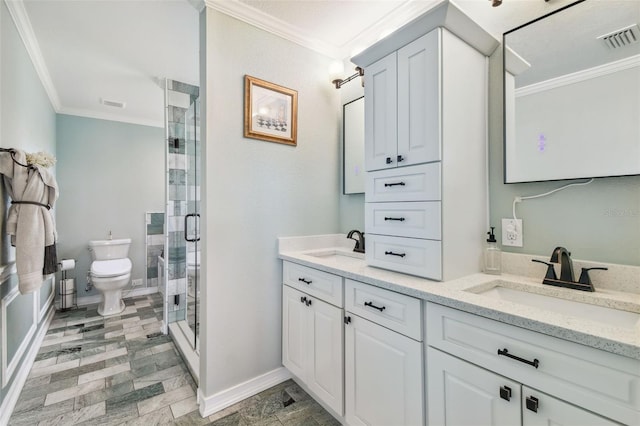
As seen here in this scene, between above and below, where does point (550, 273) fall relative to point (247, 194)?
below

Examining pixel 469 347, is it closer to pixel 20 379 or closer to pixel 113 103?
pixel 20 379

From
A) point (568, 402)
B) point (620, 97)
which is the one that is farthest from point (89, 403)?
point (620, 97)

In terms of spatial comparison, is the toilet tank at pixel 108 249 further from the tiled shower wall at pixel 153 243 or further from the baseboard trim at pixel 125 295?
the baseboard trim at pixel 125 295

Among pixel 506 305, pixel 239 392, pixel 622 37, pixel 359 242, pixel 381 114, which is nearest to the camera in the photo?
Result: pixel 506 305

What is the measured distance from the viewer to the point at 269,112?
77.7 inches

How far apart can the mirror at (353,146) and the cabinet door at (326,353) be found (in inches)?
37.4

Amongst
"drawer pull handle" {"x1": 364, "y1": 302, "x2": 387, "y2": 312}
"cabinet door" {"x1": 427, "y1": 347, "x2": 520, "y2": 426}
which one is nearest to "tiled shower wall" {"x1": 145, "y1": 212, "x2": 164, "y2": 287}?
"drawer pull handle" {"x1": 364, "y1": 302, "x2": 387, "y2": 312}

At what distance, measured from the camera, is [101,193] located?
3.83 metres

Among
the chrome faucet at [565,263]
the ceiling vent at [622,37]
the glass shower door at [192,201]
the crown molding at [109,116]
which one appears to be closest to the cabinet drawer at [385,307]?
the chrome faucet at [565,263]

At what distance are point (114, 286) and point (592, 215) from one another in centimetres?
418

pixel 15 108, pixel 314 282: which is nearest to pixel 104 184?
pixel 15 108

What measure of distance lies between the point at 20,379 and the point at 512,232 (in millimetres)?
3276

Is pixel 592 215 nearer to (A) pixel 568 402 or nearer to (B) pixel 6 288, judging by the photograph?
(A) pixel 568 402

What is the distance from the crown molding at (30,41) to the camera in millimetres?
1835
